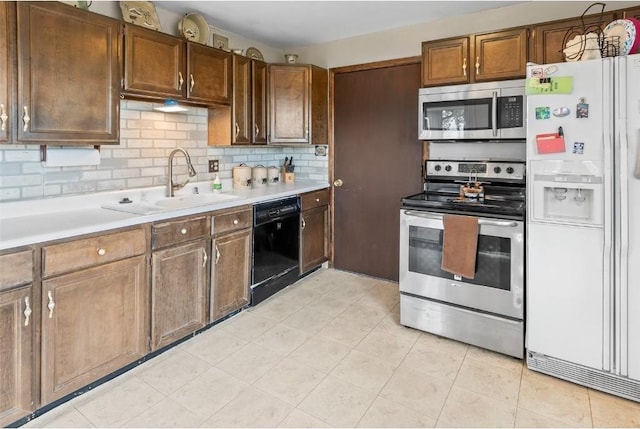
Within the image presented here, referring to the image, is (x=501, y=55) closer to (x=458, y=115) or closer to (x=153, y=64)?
(x=458, y=115)

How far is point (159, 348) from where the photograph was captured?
94.3 inches

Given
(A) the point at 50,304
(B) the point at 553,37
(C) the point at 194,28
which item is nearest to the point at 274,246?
(A) the point at 50,304

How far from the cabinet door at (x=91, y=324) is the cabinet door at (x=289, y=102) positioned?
74.8 inches

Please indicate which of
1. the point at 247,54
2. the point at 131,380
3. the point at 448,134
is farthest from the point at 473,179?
the point at 131,380

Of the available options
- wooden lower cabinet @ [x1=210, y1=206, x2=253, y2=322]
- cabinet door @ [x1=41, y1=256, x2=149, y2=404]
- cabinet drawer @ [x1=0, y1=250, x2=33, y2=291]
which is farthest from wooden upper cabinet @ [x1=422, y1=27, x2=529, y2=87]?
cabinet drawer @ [x1=0, y1=250, x2=33, y2=291]

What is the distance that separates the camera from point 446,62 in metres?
2.92

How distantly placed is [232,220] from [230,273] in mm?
388

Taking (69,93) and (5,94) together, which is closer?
(5,94)

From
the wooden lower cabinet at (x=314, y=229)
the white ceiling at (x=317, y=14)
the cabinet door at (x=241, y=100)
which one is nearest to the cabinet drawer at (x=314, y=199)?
the wooden lower cabinet at (x=314, y=229)

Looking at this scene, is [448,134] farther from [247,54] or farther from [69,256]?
[69,256]

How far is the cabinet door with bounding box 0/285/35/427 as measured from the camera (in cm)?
169

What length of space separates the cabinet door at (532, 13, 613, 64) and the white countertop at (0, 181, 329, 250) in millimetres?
2169

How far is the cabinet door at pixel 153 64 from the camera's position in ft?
7.96

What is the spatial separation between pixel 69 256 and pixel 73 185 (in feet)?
2.69
